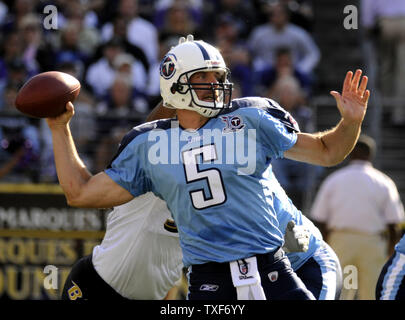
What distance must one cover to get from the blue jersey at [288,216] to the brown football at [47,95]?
3.78 feet

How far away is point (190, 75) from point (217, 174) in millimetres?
594

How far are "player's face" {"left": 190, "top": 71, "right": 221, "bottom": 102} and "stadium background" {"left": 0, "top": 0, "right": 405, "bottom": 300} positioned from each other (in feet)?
15.6

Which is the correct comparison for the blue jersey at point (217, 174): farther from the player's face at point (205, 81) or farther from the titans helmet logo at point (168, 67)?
the titans helmet logo at point (168, 67)

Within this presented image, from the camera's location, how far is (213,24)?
11.4 metres

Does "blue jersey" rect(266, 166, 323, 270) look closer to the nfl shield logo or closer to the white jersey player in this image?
the nfl shield logo

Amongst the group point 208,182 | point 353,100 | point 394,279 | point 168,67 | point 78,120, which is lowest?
point 394,279

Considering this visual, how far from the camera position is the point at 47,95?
182 inches

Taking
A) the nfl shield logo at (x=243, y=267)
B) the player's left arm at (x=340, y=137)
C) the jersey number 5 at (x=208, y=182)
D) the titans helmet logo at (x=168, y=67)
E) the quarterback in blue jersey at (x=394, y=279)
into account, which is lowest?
the quarterback in blue jersey at (x=394, y=279)

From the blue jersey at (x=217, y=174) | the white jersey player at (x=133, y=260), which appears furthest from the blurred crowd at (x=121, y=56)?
the blue jersey at (x=217, y=174)

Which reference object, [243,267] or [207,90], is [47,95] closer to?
[207,90]

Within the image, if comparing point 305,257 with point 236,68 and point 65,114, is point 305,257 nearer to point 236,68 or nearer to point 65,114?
point 65,114

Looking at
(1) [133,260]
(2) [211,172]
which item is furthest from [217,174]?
(1) [133,260]

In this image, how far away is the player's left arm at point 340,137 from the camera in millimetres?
4758

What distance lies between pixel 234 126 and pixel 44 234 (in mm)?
5277
